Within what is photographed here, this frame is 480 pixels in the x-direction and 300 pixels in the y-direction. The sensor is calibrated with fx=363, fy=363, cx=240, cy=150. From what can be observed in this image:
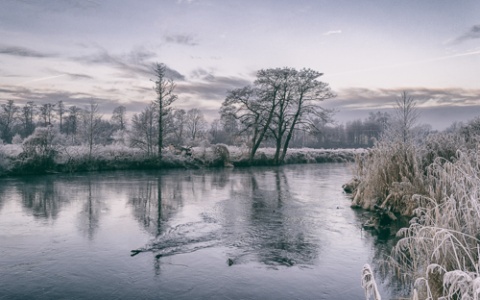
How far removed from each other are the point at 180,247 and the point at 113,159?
20319mm

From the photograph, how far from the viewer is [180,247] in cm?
782

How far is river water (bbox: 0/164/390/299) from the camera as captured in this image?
18.7ft

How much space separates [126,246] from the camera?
25.8 ft

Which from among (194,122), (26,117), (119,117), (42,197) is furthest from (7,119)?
(42,197)

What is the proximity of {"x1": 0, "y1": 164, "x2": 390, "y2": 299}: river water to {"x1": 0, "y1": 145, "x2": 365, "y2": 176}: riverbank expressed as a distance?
828cm

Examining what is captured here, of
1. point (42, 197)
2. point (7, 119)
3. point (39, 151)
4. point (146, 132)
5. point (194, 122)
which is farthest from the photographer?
point (194, 122)

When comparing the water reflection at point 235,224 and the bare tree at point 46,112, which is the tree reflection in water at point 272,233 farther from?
the bare tree at point 46,112

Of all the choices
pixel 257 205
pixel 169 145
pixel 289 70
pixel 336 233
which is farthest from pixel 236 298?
pixel 289 70

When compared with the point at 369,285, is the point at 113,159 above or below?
above

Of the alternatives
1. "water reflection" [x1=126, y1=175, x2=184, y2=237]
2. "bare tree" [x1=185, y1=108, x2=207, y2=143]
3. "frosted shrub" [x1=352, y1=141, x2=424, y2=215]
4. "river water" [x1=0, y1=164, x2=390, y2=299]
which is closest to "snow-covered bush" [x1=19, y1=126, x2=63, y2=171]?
"water reflection" [x1=126, y1=175, x2=184, y2=237]

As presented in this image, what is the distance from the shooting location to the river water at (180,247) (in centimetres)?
570

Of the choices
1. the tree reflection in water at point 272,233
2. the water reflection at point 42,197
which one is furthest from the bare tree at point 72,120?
the tree reflection in water at point 272,233

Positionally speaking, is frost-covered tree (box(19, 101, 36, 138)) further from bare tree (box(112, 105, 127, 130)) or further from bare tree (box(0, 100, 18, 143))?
bare tree (box(112, 105, 127, 130))

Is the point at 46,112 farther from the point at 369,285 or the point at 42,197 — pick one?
the point at 369,285
